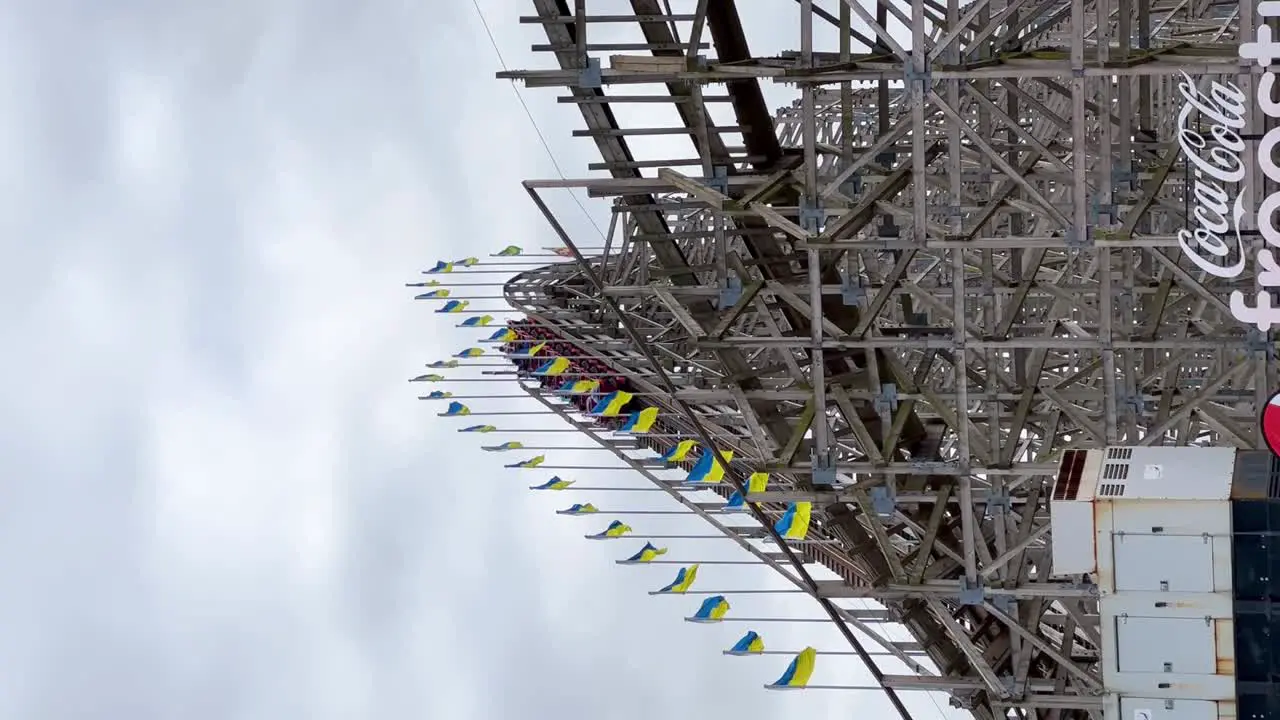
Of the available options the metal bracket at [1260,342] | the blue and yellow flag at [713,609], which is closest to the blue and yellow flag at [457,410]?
the blue and yellow flag at [713,609]

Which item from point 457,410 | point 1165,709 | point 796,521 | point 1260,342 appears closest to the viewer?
point 1165,709

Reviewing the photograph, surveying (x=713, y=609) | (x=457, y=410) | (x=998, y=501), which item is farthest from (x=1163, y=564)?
(x=457, y=410)

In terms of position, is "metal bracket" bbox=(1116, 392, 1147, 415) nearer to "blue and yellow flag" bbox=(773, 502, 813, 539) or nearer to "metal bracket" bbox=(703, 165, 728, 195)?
"blue and yellow flag" bbox=(773, 502, 813, 539)

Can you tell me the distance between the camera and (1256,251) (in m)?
17.1

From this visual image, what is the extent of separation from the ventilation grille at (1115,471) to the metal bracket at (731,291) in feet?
15.2

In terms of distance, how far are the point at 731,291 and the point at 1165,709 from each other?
21.1 feet

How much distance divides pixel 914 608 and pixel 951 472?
438cm

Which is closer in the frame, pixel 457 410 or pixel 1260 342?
pixel 1260 342

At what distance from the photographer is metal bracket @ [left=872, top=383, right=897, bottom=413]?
69.8ft

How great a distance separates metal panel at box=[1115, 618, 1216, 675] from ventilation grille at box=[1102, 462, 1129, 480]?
1.31 metres

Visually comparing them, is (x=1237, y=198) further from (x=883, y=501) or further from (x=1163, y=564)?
(x=883, y=501)

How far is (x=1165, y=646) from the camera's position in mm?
17391

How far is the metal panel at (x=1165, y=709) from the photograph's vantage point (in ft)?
56.4

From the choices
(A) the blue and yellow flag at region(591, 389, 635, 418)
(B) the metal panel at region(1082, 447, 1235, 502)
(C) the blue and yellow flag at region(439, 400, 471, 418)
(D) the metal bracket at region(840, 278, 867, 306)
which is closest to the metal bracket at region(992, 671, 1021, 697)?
(D) the metal bracket at region(840, 278, 867, 306)
